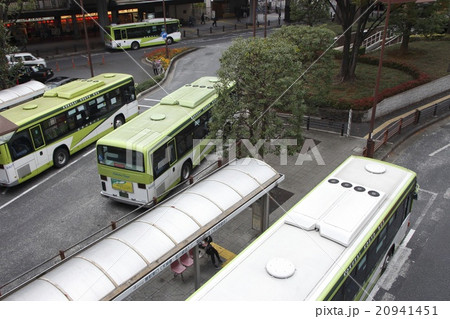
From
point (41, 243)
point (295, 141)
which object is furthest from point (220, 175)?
point (41, 243)

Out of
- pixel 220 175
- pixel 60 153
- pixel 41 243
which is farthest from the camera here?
pixel 60 153

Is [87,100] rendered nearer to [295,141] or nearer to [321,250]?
[295,141]

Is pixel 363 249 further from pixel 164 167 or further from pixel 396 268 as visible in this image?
pixel 164 167

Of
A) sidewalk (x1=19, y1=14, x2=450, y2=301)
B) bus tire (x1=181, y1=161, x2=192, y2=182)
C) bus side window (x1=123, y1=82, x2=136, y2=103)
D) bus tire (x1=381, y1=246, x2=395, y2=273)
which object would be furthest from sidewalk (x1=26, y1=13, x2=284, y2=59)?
bus tire (x1=381, y1=246, x2=395, y2=273)

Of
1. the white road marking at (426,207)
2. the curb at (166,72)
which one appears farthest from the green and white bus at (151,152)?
the white road marking at (426,207)

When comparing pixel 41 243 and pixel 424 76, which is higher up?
pixel 424 76

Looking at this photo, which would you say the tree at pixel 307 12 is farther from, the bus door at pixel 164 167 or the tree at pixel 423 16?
the bus door at pixel 164 167

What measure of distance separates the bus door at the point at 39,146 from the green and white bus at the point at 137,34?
25.5 metres

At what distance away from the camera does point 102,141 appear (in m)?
14.0

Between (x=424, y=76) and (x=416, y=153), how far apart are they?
853 centimetres

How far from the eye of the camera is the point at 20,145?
52.0 ft

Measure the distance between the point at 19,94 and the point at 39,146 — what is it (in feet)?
18.2

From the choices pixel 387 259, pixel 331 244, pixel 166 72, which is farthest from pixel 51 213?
pixel 166 72

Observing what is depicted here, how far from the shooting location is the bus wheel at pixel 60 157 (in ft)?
58.4
